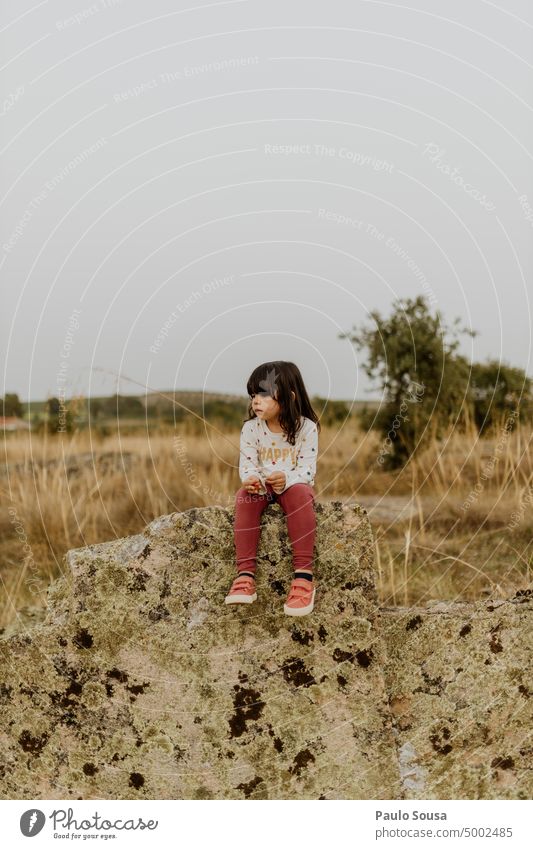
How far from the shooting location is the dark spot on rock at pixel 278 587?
4699 mm

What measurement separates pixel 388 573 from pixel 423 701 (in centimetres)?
261

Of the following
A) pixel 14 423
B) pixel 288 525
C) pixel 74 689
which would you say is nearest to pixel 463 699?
pixel 288 525

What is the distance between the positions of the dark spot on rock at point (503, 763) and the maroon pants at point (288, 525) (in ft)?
4.80

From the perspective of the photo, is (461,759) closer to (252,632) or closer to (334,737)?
(334,737)

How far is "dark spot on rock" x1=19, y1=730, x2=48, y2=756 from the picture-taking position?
14.9 feet

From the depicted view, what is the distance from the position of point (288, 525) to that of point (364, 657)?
0.83 metres

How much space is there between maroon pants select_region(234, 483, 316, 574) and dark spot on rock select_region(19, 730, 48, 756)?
1402mm

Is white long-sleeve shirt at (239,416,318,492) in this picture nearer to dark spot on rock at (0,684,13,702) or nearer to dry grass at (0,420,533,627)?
dark spot on rock at (0,684,13,702)

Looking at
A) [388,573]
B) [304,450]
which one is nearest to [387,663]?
[304,450]

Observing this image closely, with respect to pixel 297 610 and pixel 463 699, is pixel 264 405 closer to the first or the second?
pixel 297 610

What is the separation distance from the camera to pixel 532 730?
4.63m

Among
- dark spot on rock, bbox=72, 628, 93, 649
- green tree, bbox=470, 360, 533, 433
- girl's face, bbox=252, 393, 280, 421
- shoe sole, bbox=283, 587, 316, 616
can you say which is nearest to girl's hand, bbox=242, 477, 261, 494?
girl's face, bbox=252, 393, 280, 421

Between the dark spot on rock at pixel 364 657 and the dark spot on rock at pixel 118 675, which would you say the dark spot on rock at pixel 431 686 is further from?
the dark spot on rock at pixel 118 675
